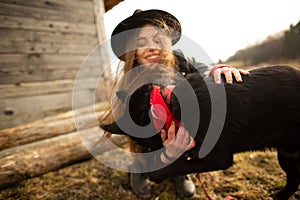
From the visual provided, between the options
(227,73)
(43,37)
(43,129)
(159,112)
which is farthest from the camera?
(43,37)

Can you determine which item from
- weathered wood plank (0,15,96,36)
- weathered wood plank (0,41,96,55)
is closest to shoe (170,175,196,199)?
weathered wood plank (0,41,96,55)

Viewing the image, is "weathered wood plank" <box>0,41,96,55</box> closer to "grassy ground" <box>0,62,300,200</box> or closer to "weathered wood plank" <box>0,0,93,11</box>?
"weathered wood plank" <box>0,0,93,11</box>

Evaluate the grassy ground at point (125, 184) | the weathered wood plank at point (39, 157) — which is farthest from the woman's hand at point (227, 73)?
the weathered wood plank at point (39, 157)

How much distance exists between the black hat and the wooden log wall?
272 cm

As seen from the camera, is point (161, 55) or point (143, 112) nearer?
point (143, 112)

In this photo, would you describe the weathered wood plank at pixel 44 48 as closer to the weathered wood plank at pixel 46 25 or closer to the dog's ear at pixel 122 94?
the weathered wood plank at pixel 46 25

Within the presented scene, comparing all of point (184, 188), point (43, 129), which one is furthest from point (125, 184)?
point (43, 129)

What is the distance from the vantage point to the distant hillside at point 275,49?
10748mm

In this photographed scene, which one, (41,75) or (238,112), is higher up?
(238,112)

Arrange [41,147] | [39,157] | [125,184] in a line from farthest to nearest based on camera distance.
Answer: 1. [41,147]
2. [39,157]
3. [125,184]

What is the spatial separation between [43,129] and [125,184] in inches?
58.4

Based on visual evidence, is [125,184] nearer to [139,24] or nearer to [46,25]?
[139,24]

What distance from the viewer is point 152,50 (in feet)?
5.40

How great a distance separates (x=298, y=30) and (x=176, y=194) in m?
12.1
